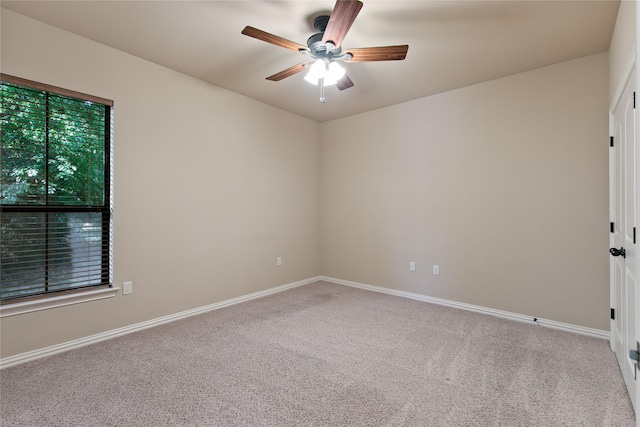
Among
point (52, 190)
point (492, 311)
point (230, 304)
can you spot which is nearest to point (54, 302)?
point (52, 190)

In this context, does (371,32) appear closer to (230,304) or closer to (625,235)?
(625,235)

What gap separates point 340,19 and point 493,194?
8.46 ft

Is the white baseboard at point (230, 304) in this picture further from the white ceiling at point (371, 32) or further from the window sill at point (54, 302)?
the white ceiling at point (371, 32)

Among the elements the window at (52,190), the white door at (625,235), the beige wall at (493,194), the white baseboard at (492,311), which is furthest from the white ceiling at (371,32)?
the white baseboard at (492,311)

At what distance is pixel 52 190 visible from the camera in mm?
Answer: 2482

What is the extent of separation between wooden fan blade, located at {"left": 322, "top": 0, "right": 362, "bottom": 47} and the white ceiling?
Result: 11.9 inches

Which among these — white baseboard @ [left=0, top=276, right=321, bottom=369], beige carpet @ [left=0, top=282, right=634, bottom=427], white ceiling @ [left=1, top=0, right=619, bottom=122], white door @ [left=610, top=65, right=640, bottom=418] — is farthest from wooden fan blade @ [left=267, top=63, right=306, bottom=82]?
white baseboard @ [left=0, top=276, right=321, bottom=369]

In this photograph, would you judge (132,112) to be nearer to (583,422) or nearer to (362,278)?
(362,278)

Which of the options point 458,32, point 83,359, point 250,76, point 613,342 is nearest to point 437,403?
point 613,342

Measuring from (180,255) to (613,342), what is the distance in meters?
4.04

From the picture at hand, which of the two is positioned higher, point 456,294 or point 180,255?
point 180,255

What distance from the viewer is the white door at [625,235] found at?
1843mm

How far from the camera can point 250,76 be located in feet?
11.0

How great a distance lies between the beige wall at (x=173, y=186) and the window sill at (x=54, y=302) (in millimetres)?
45
